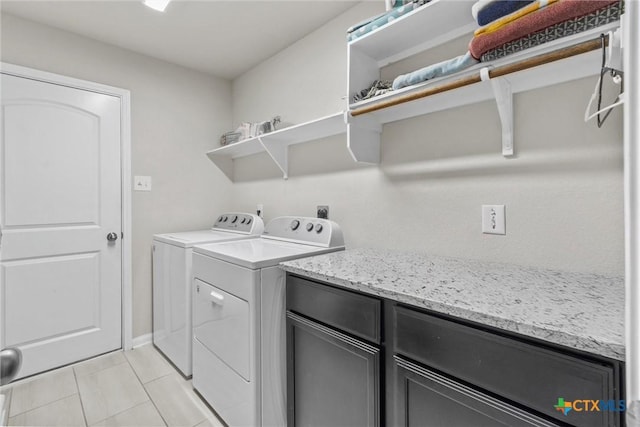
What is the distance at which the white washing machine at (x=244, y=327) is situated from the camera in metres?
1.38

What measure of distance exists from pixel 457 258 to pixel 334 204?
0.84 m

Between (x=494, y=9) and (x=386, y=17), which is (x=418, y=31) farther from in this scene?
(x=494, y=9)

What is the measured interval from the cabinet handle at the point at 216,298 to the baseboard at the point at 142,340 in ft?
4.32

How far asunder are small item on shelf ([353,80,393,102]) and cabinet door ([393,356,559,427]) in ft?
3.84

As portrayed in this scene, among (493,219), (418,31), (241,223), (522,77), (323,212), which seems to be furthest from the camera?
(241,223)

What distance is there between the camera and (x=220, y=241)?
2.11m

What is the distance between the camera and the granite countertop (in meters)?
0.66

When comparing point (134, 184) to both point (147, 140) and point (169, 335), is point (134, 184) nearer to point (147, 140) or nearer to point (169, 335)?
point (147, 140)

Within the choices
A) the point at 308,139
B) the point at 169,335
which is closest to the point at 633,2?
the point at 308,139

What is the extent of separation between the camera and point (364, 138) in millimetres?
1684

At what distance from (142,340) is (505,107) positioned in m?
2.90

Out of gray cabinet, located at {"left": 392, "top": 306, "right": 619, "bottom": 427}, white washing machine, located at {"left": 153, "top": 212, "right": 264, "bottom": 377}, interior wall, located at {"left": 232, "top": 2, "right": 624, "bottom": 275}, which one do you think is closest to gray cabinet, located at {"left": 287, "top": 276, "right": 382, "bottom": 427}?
gray cabinet, located at {"left": 392, "top": 306, "right": 619, "bottom": 427}

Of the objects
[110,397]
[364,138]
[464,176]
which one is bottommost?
[110,397]

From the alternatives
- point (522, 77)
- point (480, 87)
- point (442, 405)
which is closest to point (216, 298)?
point (442, 405)
